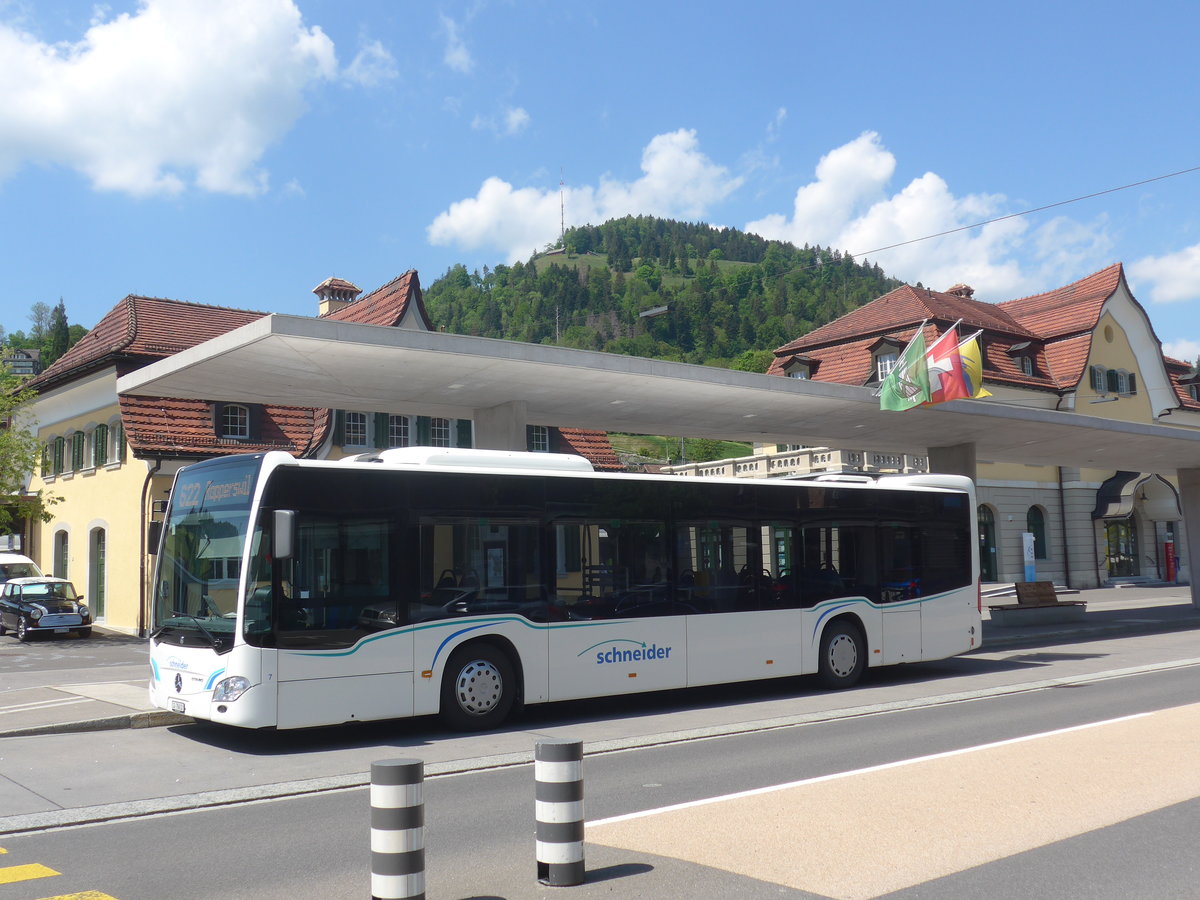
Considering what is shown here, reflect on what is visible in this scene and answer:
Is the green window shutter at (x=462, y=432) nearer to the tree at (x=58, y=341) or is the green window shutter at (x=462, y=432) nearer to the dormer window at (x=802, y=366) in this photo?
the dormer window at (x=802, y=366)

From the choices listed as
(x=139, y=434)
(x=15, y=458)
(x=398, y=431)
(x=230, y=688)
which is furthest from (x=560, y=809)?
(x=15, y=458)

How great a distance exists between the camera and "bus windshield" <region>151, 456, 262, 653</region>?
11.1 meters

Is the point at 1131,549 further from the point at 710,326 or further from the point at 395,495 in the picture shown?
the point at 710,326

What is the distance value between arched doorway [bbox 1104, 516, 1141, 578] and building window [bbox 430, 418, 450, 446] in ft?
106

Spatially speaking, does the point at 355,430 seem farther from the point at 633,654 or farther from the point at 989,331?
the point at 989,331

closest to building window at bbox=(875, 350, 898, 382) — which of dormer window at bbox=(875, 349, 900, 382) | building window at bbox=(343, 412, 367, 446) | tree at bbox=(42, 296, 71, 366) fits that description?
dormer window at bbox=(875, 349, 900, 382)

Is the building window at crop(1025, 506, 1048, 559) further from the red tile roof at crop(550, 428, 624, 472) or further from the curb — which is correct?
the curb

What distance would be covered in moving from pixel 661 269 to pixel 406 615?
17208cm

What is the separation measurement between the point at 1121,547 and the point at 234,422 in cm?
4105

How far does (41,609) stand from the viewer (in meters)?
29.5

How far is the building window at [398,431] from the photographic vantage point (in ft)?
112

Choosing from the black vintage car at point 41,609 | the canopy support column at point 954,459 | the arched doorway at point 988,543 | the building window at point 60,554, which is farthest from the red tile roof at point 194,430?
the arched doorway at point 988,543

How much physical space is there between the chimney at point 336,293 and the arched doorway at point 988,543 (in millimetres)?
26781

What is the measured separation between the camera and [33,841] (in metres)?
7.53
